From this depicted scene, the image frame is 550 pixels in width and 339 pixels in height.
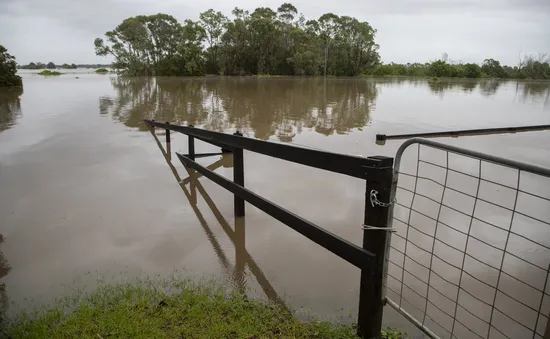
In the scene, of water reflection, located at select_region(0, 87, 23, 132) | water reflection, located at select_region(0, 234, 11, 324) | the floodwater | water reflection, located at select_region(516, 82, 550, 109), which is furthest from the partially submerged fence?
water reflection, located at select_region(516, 82, 550, 109)

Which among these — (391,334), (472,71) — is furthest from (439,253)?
(472,71)

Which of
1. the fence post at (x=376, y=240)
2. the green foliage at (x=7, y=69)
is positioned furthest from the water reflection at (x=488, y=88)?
the green foliage at (x=7, y=69)

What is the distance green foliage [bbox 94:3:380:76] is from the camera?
201ft

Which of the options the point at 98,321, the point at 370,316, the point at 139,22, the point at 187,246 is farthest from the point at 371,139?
the point at 139,22

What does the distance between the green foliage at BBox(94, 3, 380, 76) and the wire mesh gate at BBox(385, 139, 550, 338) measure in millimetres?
58062

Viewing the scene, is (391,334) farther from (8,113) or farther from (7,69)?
(7,69)

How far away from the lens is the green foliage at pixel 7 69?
31.3 meters

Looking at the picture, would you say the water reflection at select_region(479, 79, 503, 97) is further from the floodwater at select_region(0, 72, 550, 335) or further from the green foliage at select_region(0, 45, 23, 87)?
the green foliage at select_region(0, 45, 23, 87)

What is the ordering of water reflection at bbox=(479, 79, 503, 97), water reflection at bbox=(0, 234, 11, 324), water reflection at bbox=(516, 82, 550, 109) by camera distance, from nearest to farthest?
water reflection at bbox=(0, 234, 11, 324), water reflection at bbox=(516, 82, 550, 109), water reflection at bbox=(479, 79, 503, 97)

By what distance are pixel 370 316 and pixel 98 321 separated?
200cm

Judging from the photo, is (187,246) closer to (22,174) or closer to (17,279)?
Answer: (17,279)

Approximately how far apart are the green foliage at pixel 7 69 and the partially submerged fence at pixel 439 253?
1401 inches

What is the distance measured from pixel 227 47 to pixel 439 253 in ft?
210

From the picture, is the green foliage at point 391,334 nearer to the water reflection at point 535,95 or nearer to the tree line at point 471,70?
the water reflection at point 535,95
